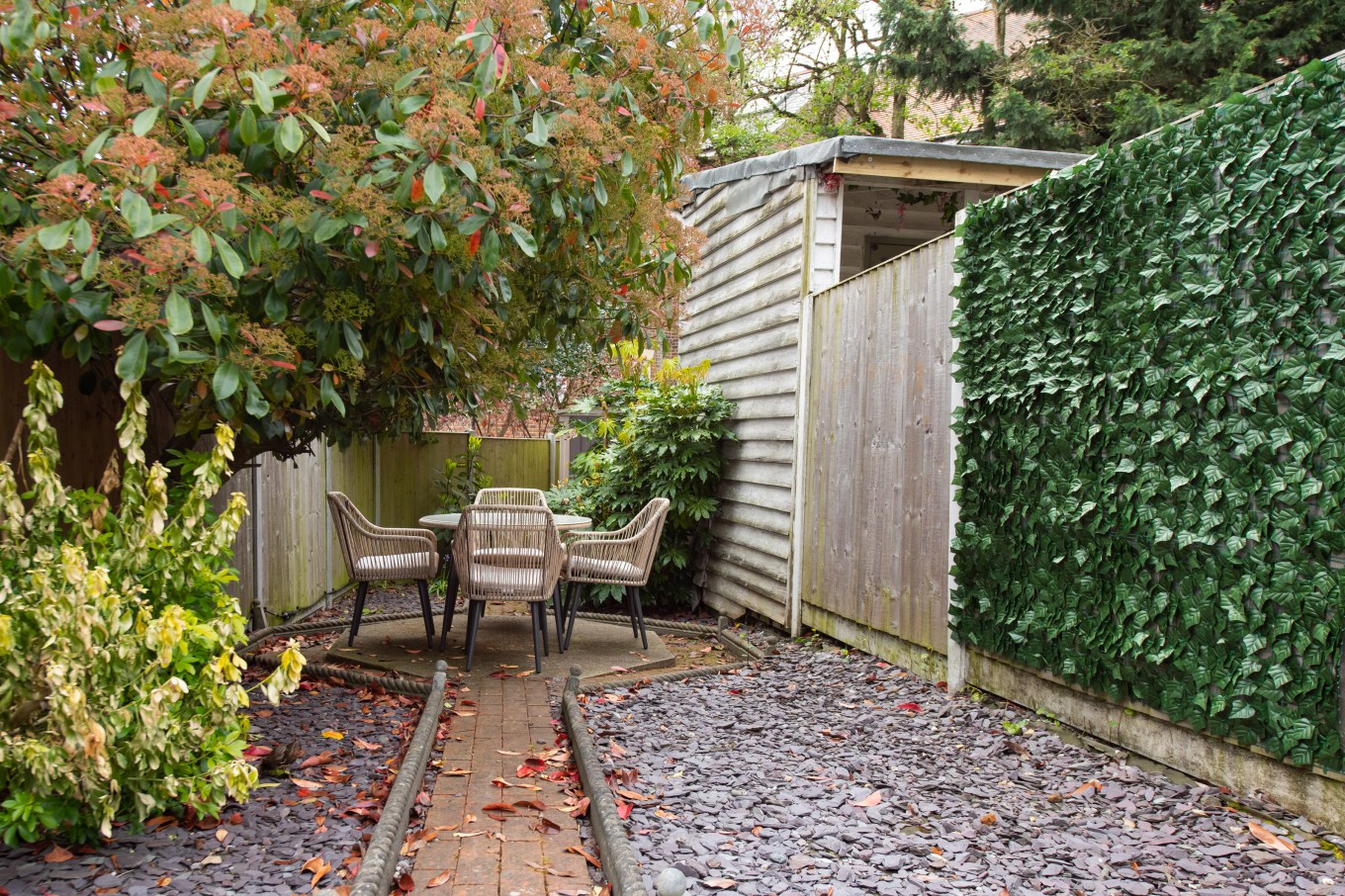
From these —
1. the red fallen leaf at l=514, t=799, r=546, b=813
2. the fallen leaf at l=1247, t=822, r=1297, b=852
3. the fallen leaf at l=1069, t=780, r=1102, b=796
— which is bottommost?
the red fallen leaf at l=514, t=799, r=546, b=813

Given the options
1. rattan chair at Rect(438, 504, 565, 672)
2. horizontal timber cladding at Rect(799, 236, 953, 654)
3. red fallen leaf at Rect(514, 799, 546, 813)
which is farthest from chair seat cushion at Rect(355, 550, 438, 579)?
red fallen leaf at Rect(514, 799, 546, 813)

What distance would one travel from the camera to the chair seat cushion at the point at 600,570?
5898 millimetres

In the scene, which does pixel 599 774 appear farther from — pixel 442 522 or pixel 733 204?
Result: pixel 733 204

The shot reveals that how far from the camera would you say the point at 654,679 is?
5082 millimetres

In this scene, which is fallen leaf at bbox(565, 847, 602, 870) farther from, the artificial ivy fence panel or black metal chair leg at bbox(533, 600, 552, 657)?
black metal chair leg at bbox(533, 600, 552, 657)

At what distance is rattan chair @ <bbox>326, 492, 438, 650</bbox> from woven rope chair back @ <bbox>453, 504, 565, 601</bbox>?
575 mm

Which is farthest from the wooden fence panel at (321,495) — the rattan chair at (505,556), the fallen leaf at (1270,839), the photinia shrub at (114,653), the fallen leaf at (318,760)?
the fallen leaf at (1270,839)

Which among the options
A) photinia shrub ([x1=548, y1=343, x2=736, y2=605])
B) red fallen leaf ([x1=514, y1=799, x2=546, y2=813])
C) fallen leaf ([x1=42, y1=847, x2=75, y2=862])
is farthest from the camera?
photinia shrub ([x1=548, y1=343, x2=736, y2=605])

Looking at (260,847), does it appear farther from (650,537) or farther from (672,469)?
(672,469)

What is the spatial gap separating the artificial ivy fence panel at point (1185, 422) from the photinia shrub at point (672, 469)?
3681mm

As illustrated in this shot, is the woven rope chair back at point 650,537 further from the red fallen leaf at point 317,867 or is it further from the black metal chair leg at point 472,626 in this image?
the red fallen leaf at point 317,867

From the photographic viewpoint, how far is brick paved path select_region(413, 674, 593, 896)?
254 cm

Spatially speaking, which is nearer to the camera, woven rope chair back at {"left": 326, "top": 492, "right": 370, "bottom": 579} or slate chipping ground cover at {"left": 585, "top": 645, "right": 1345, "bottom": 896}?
slate chipping ground cover at {"left": 585, "top": 645, "right": 1345, "bottom": 896}

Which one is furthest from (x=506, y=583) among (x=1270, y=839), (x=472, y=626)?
(x=1270, y=839)
